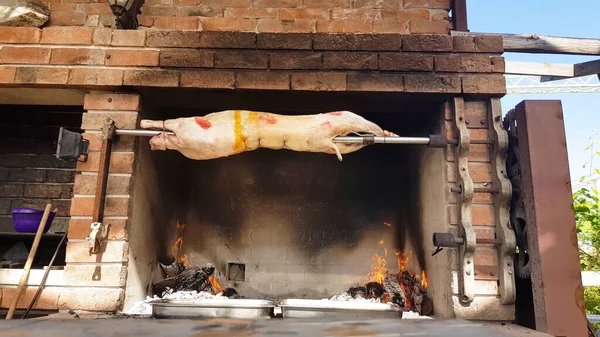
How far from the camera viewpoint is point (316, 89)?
2.37 meters

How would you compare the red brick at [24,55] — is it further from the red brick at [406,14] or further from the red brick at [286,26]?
the red brick at [406,14]

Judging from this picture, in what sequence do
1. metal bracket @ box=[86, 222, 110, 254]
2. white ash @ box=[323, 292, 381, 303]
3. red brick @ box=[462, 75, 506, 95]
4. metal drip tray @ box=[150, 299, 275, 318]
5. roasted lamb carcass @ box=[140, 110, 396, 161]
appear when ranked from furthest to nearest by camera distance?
1. white ash @ box=[323, 292, 381, 303]
2. red brick @ box=[462, 75, 506, 95]
3. roasted lamb carcass @ box=[140, 110, 396, 161]
4. metal bracket @ box=[86, 222, 110, 254]
5. metal drip tray @ box=[150, 299, 275, 318]

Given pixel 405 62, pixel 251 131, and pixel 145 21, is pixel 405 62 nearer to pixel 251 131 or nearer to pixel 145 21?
pixel 251 131

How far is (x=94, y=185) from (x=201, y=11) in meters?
1.34

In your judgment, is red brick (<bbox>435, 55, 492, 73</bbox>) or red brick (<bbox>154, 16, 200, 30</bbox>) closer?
red brick (<bbox>435, 55, 492, 73</bbox>)

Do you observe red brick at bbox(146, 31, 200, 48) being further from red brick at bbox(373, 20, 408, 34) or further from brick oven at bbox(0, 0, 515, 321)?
red brick at bbox(373, 20, 408, 34)

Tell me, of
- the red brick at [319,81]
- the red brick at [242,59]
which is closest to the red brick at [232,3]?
the red brick at [242,59]

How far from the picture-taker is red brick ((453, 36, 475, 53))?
2.41 m

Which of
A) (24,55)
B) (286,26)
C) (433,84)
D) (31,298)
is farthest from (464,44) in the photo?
(31,298)

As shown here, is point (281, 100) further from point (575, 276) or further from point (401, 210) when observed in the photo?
point (575, 276)

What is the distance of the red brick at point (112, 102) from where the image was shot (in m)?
2.41

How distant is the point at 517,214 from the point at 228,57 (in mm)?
1926

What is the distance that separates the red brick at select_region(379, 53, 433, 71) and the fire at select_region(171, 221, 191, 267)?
2012mm

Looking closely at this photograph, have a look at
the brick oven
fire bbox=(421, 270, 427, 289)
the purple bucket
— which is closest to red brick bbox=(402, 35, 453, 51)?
the brick oven
